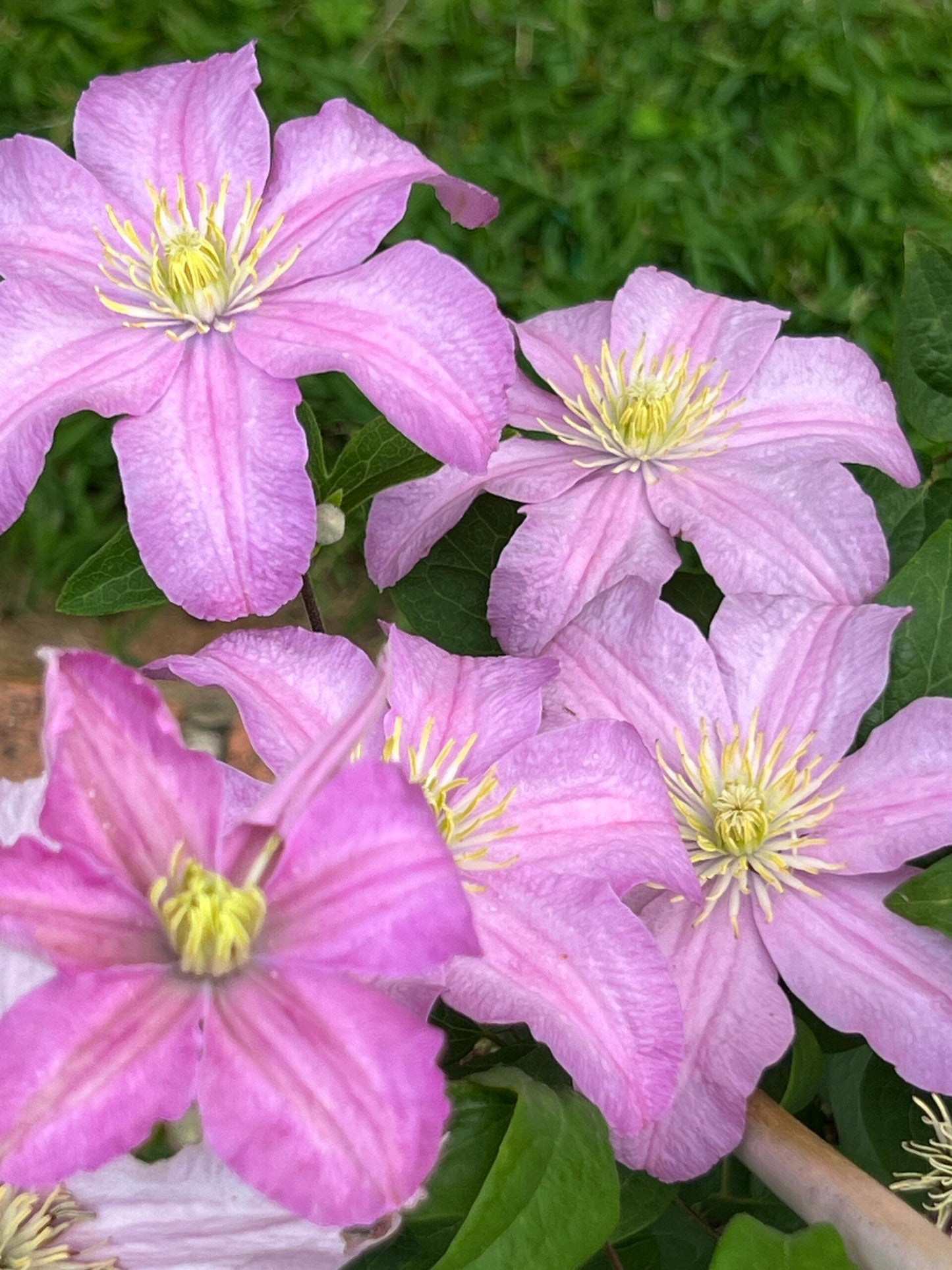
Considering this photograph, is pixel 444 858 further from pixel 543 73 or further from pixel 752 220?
pixel 543 73

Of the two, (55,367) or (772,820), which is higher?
(55,367)

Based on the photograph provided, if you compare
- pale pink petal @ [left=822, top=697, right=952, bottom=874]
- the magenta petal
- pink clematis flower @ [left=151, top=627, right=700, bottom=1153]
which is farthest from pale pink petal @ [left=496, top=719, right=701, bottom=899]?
the magenta petal

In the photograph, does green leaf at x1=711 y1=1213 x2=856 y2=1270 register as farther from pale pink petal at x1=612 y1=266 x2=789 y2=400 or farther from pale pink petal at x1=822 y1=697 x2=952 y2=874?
pale pink petal at x1=612 y1=266 x2=789 y2=400

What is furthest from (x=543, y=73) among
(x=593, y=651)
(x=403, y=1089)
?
(x=403, y=1089)

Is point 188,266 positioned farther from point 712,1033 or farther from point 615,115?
point 615,115

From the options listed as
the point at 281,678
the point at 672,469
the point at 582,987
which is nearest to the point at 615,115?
the point at 672,469

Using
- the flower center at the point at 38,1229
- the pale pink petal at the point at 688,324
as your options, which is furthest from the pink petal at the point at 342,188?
the flower center at the point at 38,1229
